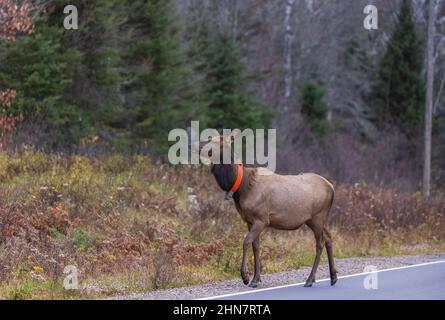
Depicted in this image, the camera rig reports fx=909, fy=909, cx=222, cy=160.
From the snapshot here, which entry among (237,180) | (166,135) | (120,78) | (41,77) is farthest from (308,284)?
(166,135)

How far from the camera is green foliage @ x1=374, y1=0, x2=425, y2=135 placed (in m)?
43.1

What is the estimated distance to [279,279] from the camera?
15633 mm

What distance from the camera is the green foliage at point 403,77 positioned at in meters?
43.1

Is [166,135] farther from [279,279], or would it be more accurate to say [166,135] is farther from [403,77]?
[403,77]

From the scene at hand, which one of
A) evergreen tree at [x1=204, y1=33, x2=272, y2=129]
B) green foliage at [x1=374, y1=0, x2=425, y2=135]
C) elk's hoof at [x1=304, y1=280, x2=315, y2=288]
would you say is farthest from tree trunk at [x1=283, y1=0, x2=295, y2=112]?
elk's hoof at [x1=304, y1=280, x2=315, y2=288]

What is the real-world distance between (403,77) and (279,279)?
2984 cm

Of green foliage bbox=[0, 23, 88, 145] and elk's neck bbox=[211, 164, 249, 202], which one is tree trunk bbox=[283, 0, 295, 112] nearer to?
green foliage bbox=[0, 23, 88, 145]

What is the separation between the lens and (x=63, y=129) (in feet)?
86.9

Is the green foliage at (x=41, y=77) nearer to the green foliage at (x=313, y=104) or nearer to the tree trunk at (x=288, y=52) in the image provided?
the green foliage at (x=313, y=104)

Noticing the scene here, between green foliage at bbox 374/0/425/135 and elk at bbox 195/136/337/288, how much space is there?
28.4 m

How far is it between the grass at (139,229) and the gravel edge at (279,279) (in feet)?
1.72

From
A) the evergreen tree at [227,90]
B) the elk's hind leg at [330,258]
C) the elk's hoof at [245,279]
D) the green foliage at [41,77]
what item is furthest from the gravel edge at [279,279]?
the evergreen tree at [227,90]

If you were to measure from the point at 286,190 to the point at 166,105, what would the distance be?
17.3m
